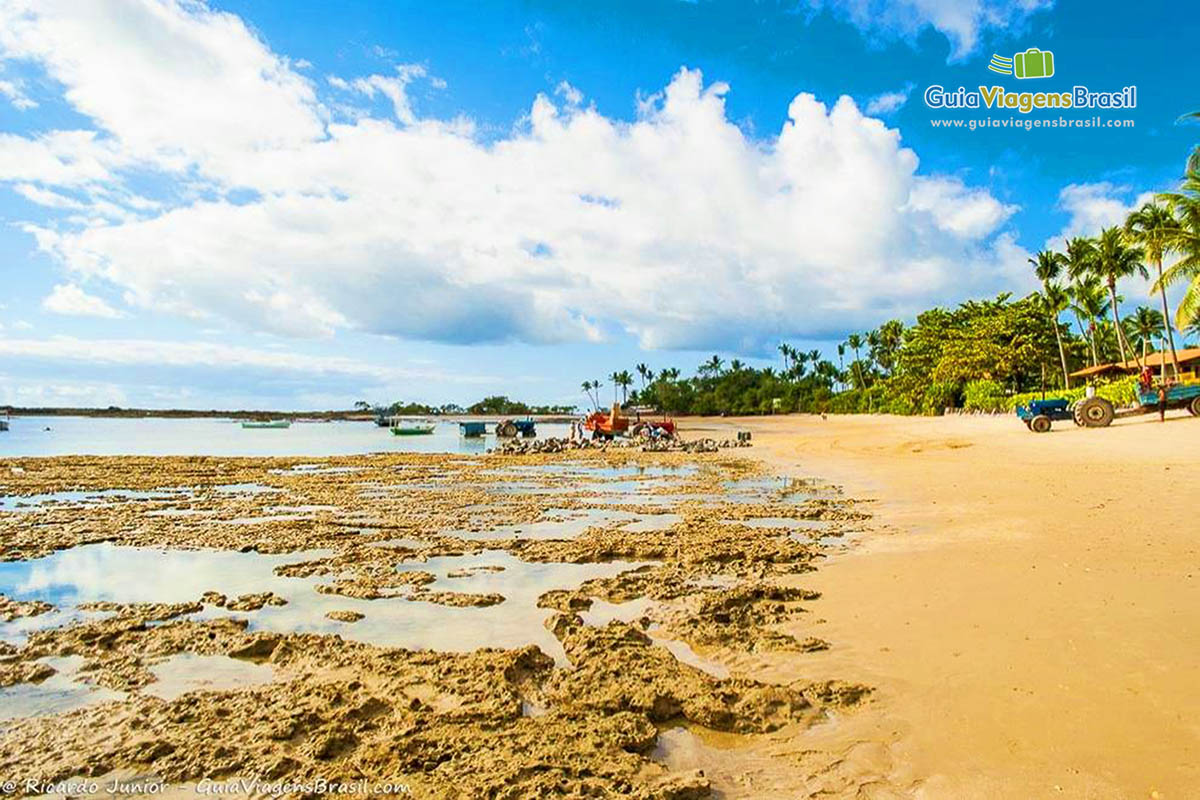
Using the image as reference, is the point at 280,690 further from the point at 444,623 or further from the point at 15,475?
the point at 15,475

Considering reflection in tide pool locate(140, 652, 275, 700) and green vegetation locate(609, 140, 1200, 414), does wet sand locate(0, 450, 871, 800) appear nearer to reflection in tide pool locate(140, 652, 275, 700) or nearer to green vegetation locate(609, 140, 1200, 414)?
reflection in tide pool locate(140, 652, 275, 700)

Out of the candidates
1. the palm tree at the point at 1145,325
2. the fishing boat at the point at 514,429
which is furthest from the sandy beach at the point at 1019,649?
the palm tree at the point at 1145,325

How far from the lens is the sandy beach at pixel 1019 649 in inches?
133

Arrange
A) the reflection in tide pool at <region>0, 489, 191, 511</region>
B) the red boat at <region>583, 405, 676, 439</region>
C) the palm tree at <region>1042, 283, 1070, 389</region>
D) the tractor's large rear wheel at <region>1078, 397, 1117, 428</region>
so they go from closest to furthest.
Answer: the reflection in tide pool at <region>0, 489, 191, 511</region>, the tractor's large rear wheel at <region>1078, 397, 1117, 428</region>, the red boat at <region>583, 405, 676, 439</region>, the palm tree at <region>1042, 283, 1070, 389</region>

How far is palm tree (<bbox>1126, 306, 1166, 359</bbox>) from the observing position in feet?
277

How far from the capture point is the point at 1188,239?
94.9 ft

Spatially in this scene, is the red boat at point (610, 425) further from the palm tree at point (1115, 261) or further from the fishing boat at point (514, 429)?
the palm tree at point (1115, 261)

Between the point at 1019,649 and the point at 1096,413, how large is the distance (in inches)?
1067

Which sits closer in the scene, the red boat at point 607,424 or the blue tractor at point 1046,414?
the blue tractor at point 1046,414

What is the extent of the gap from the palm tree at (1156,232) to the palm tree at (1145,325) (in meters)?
58.6

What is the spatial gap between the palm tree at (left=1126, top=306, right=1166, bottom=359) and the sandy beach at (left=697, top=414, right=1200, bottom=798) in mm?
95531

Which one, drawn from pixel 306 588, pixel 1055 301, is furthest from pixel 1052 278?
pixel 306 588

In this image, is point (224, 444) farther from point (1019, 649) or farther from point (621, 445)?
point (1019, 649)

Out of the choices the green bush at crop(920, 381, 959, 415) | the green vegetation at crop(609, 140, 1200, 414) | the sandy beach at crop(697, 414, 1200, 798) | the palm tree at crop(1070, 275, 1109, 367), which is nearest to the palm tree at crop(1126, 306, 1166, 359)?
the green vegetation at crop(609, 140, 1200, 414)
